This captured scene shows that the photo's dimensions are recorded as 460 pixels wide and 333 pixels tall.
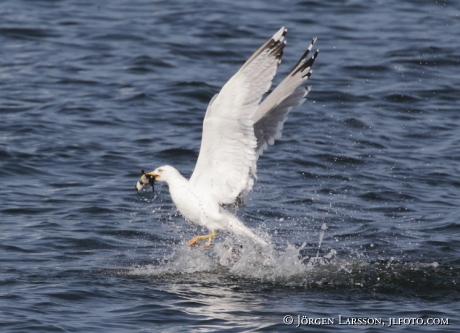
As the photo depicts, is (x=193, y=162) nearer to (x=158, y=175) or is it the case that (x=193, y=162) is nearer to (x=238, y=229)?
(x=158, y=175)

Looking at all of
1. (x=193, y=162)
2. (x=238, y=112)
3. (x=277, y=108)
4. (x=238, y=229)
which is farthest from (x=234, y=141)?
(x=193, y=162)

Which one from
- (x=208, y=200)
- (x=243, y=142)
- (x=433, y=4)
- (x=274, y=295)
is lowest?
(x=274, y=295)

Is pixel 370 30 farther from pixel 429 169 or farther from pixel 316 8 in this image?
pixel 429 169

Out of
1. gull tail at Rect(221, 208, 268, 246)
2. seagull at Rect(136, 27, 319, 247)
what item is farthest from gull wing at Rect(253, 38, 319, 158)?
gull tail at Rect(221, 208, 268, 246)

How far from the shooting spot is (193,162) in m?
12.4

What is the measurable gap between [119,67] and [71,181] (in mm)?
5527

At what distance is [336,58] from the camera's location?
17.5m

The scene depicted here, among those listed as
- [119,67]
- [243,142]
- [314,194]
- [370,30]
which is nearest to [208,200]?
[243,142]

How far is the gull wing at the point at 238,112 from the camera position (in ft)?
25.6

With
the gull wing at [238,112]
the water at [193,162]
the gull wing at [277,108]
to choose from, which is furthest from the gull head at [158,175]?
the gull wing at [277,108]

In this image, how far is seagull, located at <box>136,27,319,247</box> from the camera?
7832 mm

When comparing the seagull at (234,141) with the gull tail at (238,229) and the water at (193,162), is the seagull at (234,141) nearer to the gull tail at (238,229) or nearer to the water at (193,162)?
the gull tail at (238,229)

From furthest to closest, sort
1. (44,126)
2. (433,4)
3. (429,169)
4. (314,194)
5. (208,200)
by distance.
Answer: (433,4)
(44,126)
(429,169)
(314,194)
(208,200)

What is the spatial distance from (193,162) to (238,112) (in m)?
4.63
